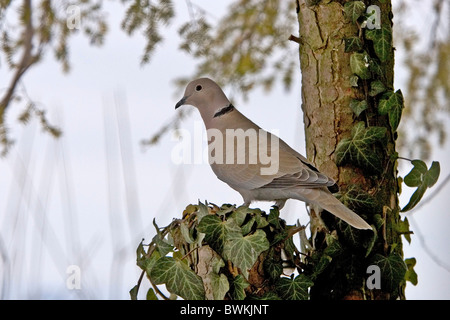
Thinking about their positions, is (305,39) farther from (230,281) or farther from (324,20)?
(230,281)

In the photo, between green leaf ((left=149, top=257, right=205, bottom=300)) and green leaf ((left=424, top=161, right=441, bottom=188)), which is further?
green leaf ((left=424, top=161, right=441, bottom=188))

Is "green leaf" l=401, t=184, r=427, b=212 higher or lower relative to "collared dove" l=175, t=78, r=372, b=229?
lower

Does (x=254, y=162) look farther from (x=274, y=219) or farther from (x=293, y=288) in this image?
(x=293, y=288)

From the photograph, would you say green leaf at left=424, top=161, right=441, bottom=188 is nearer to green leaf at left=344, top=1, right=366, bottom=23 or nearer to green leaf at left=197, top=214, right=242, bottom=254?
green leaf at left=344, top=1, right=366, bottom=23

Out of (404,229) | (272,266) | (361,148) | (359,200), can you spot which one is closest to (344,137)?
(361,148)

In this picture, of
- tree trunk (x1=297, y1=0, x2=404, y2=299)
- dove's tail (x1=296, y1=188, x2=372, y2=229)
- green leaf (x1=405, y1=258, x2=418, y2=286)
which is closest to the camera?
dove's tail (x1=296, y1=188, x2=372, y2=229)

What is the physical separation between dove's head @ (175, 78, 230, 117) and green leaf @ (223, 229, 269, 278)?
591 mm

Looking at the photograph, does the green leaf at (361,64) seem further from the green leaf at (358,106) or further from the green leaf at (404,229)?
the green leaf at (404,229)

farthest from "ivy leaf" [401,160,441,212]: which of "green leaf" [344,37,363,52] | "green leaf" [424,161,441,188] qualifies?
"green leaf" [344,37,363,52]

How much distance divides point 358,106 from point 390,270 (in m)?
0.45

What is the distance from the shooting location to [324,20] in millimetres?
1792

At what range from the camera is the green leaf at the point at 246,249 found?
4.68ft

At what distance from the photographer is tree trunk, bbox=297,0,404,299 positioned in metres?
1.64

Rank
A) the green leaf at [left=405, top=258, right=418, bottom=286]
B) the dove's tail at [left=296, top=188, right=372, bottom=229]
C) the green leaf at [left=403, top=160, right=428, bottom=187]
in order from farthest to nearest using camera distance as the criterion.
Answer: the green leaf at [left=405, top=258, right=418, bottom=286] < the green leaf at [left=403, top=160, right=428, bottom=187] < the dove's tail at [left=296, top=188, right=372, bottom=229]
